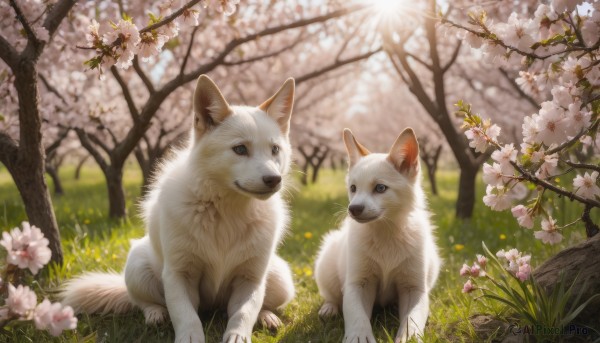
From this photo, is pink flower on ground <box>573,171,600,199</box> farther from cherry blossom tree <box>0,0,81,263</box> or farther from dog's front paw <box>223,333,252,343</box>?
cherry blossom tree <box>0,0,81,263</box>

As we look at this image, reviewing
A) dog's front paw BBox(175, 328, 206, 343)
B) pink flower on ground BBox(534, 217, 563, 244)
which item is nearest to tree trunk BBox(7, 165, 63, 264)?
dog's front paw BBox(175, 328, 206, 343)

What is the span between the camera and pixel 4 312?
199 cm

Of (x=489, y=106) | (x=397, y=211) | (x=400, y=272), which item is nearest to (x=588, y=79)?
(x=397, y=211)

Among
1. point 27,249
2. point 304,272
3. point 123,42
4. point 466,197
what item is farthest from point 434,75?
point 27,249

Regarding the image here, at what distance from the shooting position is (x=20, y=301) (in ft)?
6.43

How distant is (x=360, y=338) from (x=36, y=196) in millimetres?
2693

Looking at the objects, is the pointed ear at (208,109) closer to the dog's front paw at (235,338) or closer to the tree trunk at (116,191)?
the dog's front paw at (235,338)

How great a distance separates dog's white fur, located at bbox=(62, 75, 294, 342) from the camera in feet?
9.84

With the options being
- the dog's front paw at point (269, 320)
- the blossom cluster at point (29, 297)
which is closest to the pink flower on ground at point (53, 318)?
the blossom cluster at point (29, 297)

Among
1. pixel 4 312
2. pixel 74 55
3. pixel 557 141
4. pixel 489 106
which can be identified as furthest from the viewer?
pixel 489 106

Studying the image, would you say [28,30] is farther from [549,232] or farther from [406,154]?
[549,232]

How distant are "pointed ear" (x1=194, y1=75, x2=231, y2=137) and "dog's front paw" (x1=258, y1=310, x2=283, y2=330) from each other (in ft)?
4.25

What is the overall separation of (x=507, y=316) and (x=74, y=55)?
19.3ft

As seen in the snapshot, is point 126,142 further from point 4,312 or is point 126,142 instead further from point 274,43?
point 274,43
